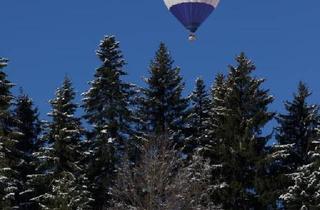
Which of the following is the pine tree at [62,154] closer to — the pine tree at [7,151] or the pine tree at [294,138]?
the pine tree at [7,151]

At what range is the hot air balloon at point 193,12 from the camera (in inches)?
1745

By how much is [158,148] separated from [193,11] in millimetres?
6858

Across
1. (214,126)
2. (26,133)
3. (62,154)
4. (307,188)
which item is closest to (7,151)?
(62,154)

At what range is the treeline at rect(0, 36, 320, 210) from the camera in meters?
39.8

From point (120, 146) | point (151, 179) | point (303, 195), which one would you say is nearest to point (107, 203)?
point (120, 146)

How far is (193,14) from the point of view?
4444cm

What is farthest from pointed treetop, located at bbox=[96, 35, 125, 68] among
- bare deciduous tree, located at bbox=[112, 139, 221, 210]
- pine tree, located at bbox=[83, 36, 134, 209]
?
bare deciduous tree, located at bbox=[112, 139, 221, 210]

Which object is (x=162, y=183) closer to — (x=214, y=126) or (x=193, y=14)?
(x=214, y=126)

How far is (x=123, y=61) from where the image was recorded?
4834cm

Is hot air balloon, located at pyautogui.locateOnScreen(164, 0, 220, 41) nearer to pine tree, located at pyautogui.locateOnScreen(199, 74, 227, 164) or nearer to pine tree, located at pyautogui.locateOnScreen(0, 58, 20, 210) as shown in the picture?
pine tree, located at pyautogui.locateOnScreen(199, 74, 227, 164)

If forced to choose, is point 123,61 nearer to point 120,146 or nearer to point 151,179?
point 120,146

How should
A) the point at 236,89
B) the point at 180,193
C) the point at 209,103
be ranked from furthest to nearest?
the point at 209,103 < the point at 236,89 < the point at 180,193

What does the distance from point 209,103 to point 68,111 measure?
898cm

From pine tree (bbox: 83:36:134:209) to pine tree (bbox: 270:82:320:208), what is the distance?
7.53 meters
